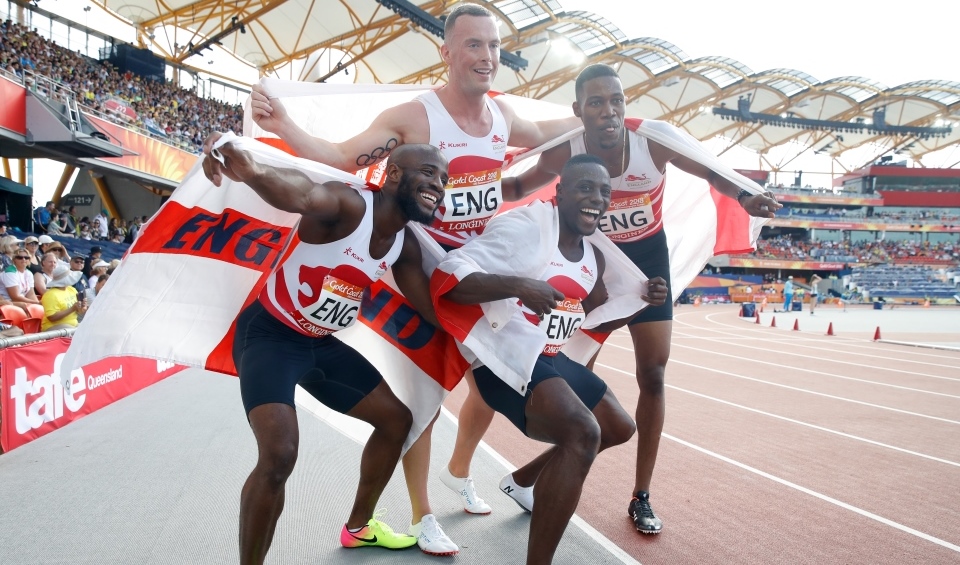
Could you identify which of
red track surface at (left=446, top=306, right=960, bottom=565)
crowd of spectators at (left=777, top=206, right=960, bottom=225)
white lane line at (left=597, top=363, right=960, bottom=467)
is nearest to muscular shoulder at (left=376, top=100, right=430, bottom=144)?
red track surface at (left=446, top=306, right=960, bottom=565)

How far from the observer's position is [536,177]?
13.4 ft

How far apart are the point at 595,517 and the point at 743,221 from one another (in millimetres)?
2414

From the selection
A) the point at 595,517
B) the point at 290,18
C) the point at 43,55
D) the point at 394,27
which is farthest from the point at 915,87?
the point at 595,517

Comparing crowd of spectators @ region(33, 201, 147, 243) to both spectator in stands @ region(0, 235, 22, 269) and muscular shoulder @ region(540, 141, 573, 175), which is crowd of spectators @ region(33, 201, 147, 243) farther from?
muscular shoulder @ region(540, 141, 573, 175)

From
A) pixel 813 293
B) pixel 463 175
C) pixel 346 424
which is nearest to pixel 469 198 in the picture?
pixel 463 175

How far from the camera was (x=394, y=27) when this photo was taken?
28625 millimetres

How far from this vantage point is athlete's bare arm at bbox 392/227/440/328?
3242 mm

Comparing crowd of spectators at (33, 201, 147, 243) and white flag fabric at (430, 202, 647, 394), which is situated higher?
crowd of spectators at (33, 201, 147, 243)

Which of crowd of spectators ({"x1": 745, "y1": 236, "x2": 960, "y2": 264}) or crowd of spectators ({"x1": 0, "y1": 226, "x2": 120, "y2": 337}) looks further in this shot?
crowd of spectators ({"x1": 745, "y1": 236, "x2": 960, "y2": 264})

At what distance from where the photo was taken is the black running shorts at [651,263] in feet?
13.3

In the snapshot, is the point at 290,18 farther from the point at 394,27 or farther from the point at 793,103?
the point at 793,103

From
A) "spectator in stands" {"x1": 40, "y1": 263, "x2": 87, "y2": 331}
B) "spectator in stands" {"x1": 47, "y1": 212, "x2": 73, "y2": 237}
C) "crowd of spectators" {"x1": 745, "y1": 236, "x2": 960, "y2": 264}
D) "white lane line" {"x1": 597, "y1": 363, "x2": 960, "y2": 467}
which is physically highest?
"crowd of spectators" {"x1": 745, "y1": 236, "x2": 960, "y2": 264}

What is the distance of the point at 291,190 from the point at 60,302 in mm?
6381

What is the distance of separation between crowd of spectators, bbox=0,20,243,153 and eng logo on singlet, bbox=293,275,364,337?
52.8ft
